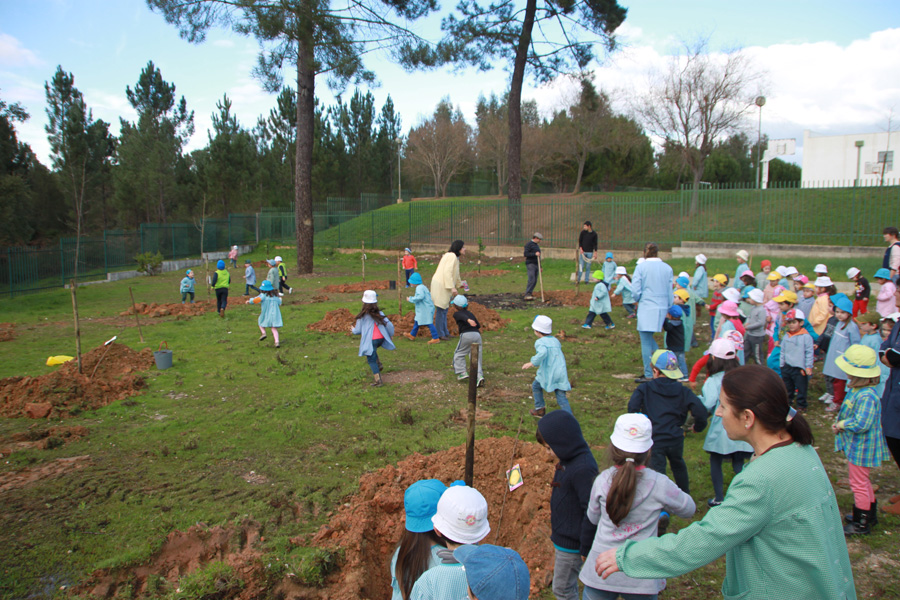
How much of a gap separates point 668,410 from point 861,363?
5.41 feet

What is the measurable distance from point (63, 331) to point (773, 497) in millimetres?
15350

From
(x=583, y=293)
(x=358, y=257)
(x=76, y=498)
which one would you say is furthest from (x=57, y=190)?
(x=76, y=498)

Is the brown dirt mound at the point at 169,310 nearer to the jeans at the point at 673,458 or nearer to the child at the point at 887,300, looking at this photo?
the jeans at the point at 673,458

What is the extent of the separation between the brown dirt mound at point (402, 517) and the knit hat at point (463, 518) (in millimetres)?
1852

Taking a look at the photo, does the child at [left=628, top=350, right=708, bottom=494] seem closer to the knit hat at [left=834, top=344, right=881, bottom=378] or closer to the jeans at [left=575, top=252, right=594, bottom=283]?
the knit hat at [left=834, top=344, right=881, bottom=378]

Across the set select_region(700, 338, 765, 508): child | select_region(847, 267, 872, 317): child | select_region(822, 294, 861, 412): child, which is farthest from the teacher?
select_region(847, 267, 872, 317): child

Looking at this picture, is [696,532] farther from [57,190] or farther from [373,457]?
[57,190]

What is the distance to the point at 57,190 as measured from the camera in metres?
34.8

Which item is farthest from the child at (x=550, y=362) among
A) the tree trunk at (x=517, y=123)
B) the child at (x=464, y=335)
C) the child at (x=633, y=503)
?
the tree trunk at (x=517, y=123)

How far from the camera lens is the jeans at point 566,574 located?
350 centimetres

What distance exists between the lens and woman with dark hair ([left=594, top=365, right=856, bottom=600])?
6.18 ft

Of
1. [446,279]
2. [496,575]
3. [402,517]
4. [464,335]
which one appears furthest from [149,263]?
[496,575]

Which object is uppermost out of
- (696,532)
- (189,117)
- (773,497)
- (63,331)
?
(189,117)

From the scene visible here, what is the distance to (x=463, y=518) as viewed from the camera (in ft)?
8.19
